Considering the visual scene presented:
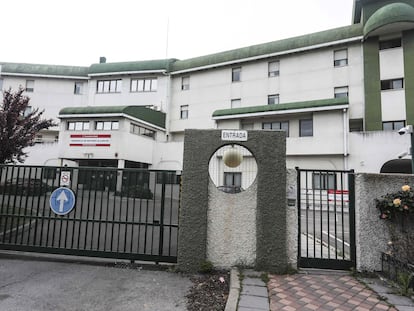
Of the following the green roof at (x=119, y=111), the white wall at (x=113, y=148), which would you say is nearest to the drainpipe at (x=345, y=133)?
the white wall at (x=113, y=148)

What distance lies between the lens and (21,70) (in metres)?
29.9

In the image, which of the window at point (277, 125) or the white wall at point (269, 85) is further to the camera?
the window at point (277, 125)

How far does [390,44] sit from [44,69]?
33157 mm

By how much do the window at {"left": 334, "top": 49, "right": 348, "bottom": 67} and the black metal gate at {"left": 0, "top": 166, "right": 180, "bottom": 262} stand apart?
68.7ft

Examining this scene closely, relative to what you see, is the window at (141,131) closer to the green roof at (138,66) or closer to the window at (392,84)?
the green roof at (138,66)

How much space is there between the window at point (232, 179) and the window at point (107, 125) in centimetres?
1774

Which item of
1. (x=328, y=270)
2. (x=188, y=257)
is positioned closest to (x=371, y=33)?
(x=328, y=270)

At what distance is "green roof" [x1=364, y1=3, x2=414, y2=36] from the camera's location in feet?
61.2

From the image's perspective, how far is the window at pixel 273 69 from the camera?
2405 centimetres

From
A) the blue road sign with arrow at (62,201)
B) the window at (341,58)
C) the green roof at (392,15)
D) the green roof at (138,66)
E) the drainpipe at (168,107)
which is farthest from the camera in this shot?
the green roof at (138,66)

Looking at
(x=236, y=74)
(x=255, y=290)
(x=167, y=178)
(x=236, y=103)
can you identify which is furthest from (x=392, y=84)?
(x=255, y=290)

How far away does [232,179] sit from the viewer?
5605 mm

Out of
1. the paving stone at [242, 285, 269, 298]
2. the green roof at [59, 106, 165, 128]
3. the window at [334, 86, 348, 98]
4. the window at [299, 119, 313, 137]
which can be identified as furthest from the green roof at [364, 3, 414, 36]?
the paving stone at [242, 285, 269, 298]

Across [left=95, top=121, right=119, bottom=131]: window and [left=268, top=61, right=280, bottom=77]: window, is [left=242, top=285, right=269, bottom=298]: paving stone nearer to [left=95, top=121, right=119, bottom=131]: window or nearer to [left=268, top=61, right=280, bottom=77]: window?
[left=95, top=121, right=119, bottom=131]: window
